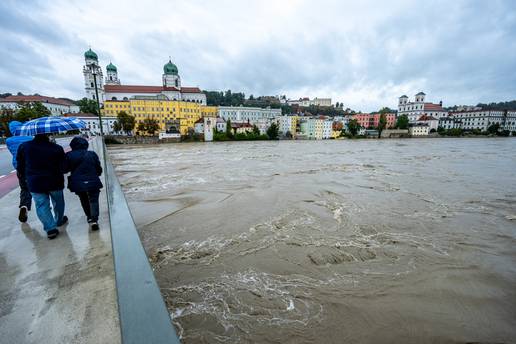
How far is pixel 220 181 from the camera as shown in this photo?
14.2m

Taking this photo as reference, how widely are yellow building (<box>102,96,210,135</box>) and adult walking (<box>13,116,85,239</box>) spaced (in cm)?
7357

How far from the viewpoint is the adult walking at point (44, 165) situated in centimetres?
380

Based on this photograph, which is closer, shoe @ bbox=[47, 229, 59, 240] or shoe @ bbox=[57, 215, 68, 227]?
shoe @ bbox=[47, 229, 59, 240]

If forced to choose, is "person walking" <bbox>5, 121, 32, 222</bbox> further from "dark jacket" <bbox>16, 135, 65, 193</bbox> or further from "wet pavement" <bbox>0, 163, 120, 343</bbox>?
"dark jacket" <bbox>16, 135, 65, 193</bbox>

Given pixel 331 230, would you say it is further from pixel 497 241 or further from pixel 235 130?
pixel 235 130

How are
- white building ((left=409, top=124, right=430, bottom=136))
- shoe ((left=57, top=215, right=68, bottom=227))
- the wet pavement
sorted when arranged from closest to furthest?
the wet pavement < shoe ((left=57, top=215, right=68, bottom=227)) < white building ((left=409, top=124, right=430, bottom=136))

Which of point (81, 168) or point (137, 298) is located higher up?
point (81, 168)

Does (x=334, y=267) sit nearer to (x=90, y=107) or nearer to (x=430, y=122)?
(x=90, y=107)

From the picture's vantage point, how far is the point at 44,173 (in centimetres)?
389

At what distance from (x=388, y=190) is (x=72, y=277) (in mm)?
12651

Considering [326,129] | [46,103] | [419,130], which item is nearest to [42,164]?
[326,129]

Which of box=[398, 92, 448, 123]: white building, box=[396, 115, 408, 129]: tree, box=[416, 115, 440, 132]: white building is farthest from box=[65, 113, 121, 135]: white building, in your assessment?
box=[398, 92, 448, 123]: white building

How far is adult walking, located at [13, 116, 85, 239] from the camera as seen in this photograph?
3.80 metres

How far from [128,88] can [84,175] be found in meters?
96.6
